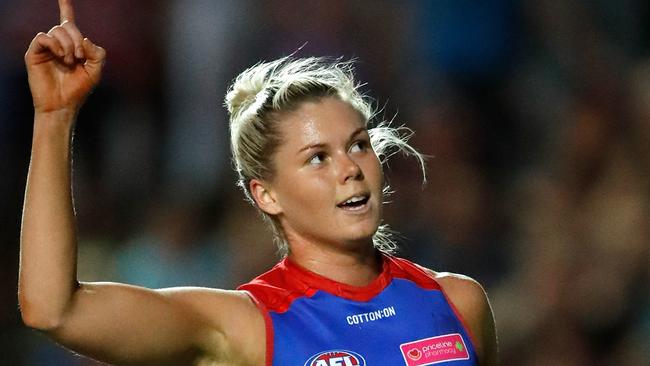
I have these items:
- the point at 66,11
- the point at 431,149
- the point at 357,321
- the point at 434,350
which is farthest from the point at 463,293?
the point at 431,149

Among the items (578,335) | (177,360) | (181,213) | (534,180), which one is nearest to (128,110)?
(181,213)

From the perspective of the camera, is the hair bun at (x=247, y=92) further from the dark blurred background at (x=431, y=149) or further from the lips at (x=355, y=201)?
the dark blurred background at (x=431, y=149)

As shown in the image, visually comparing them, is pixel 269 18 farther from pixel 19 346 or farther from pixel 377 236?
pixel 377 236

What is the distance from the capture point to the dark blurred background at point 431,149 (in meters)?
6.08

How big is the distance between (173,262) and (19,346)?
0.97 m

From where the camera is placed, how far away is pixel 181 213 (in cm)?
667

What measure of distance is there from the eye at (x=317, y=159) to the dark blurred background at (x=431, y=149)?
107 inches

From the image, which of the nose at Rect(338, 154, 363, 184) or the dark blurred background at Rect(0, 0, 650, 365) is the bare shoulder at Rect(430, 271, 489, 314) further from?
the dark blurred background at Rect(0, 0, 650, 365)

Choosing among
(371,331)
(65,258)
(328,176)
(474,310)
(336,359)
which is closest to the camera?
(65,258)

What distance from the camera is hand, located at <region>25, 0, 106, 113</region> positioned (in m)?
2.85

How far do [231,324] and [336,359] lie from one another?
0.31 m

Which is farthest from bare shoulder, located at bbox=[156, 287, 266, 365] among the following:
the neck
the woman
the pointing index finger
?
the pointing index finger

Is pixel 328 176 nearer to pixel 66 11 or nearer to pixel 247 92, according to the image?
pixel 247 92

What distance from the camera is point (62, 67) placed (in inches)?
115
